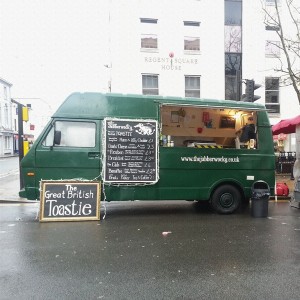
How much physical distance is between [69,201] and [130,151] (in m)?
1.80

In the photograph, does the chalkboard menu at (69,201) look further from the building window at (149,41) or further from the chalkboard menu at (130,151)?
the building window at (149,41)

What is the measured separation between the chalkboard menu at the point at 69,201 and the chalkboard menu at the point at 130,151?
19.6 inches

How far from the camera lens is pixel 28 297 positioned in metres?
3.62

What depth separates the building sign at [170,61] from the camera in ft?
66.0

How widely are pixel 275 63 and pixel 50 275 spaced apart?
2057cm

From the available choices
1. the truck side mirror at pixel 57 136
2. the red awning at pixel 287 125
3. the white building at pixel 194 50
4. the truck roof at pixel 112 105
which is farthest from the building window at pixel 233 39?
the truck side mirror at pixel 57 136

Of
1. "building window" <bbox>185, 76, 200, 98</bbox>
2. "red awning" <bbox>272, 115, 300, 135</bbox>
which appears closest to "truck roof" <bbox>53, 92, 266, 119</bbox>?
"red awning" <bbox>272, 115, 300, 135</bbox>

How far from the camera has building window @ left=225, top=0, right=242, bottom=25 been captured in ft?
69.3

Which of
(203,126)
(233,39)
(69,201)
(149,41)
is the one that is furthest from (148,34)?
(69,201)

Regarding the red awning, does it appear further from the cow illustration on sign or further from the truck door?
the truck door

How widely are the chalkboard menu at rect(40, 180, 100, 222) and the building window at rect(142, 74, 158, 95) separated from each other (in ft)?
44.7

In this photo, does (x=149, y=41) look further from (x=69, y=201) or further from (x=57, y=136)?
(x=69, y=201)

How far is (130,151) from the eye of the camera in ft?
25.3

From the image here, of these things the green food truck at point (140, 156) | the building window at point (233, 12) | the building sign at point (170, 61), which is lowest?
the green food truck at point (140, 156)
